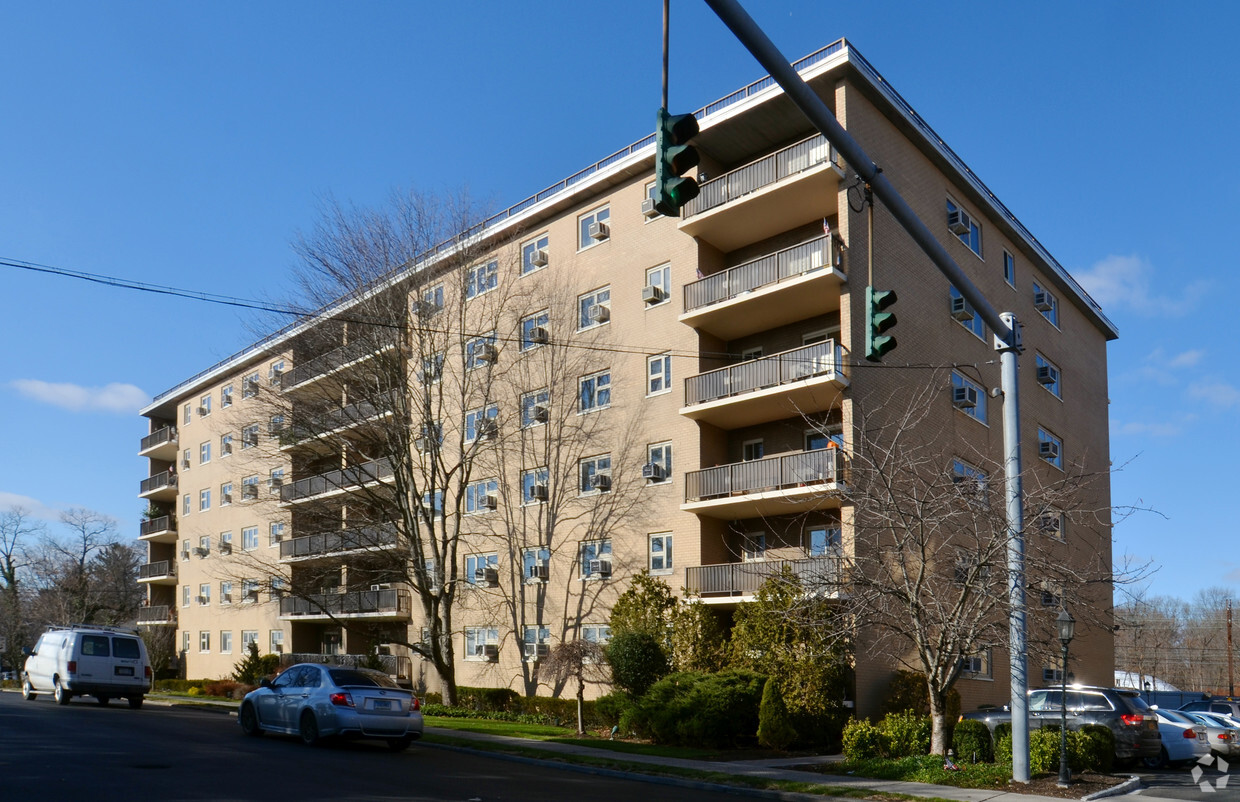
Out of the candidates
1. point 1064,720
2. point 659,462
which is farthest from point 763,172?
point 1064,720

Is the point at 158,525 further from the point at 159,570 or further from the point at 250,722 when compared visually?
the point at 250,722

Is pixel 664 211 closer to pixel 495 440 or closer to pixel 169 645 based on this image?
pixel 495 440

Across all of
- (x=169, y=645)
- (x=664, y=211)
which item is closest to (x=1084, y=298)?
(x=664, y=211)

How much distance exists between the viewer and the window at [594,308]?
32719 millimetres

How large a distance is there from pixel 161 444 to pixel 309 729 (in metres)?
50.6

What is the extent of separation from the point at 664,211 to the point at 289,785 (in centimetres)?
928

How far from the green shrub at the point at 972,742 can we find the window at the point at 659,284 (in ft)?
51.2

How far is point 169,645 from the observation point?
60125mm

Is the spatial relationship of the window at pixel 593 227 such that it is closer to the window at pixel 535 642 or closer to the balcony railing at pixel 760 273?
the balcony railing at pixel 760 273

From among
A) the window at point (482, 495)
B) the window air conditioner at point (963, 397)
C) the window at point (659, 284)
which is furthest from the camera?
the window at point (482, 495)

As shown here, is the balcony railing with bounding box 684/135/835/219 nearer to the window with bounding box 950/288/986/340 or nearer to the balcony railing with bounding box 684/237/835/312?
the balcony railing with bounding box 684/237/835/312

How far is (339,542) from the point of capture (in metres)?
38.3

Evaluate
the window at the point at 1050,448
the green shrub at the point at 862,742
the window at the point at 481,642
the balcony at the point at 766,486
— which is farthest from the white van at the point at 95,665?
the window at the point at 1050,448

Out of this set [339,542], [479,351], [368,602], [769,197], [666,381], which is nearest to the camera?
[769,197]
